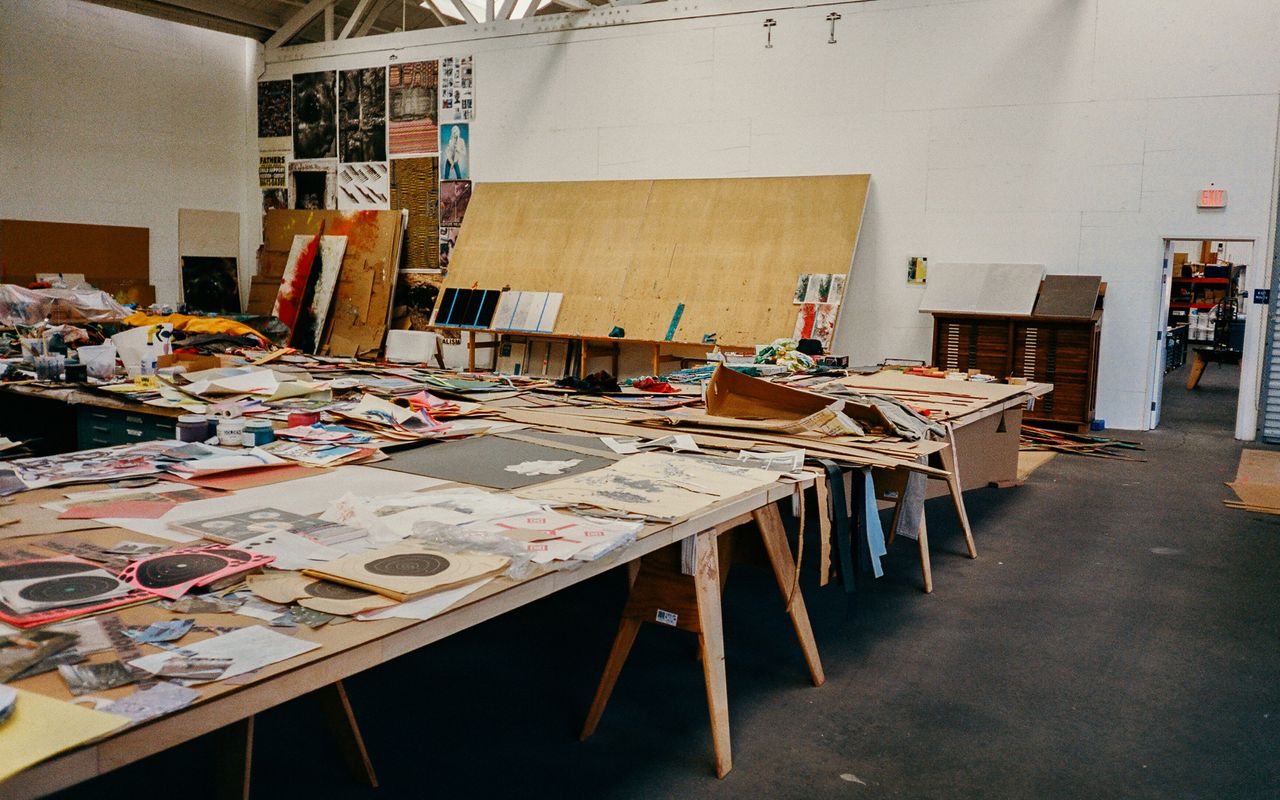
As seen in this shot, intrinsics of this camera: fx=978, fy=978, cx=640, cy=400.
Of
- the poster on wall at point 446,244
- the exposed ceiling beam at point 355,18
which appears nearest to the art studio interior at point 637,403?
the poster on wall at point 446,244

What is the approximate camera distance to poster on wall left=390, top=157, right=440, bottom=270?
35.4 ft

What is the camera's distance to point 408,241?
1100 centimetres

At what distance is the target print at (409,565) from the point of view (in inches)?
68.2

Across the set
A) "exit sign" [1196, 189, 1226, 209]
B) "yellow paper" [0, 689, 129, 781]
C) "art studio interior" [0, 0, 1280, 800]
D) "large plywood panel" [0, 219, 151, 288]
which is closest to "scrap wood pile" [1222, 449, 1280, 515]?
"art studio interior" [0, 0, 1280, 800]

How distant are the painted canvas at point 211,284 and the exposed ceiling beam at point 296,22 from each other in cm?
268

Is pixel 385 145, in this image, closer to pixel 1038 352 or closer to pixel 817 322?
pixel 817 322

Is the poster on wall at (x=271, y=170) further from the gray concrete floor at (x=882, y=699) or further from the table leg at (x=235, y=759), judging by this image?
the table leg at (x=235, y=759)

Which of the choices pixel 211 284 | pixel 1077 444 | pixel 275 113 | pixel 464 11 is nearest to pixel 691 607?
pixel 1077 444

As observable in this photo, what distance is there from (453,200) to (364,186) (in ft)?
4.22

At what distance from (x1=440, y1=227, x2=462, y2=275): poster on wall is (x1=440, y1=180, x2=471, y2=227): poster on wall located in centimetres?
8

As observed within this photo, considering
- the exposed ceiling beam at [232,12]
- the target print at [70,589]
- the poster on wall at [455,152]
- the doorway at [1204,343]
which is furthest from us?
the exposed ceiling beam at [232,12]

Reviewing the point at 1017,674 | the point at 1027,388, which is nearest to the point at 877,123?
the point at 1027,388

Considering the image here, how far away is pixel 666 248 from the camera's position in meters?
9.10

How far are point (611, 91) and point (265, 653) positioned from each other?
9.01 m
